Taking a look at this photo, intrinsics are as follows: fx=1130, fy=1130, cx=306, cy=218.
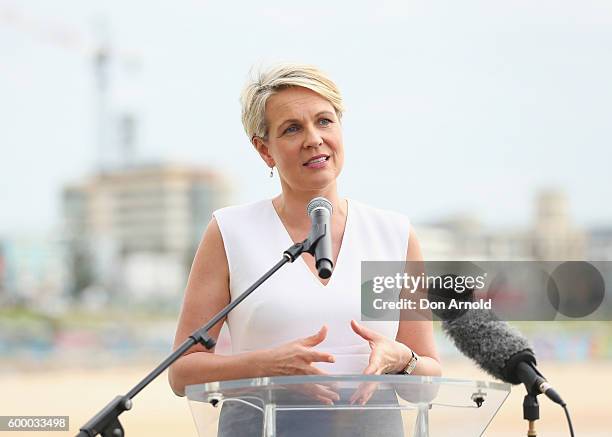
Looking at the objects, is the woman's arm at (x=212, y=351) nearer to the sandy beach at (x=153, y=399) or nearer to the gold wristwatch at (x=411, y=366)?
the gold wristwatch at (x=411, y=366)

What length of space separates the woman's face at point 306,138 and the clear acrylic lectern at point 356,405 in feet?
1.78

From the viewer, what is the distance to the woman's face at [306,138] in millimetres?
2385

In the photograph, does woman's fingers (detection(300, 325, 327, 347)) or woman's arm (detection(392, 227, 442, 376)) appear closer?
woman's fingers (detection(300, 325, 327, 347))

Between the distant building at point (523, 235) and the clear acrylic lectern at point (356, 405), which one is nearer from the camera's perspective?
the clear acrylic lectern at point (356, 405)

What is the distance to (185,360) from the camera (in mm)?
2334

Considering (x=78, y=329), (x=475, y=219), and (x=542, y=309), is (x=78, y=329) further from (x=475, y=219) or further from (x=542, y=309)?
(x=542, y=309)

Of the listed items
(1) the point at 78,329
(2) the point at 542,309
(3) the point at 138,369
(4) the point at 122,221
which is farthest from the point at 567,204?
(2) the point at 542,309

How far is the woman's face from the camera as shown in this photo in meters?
2.38

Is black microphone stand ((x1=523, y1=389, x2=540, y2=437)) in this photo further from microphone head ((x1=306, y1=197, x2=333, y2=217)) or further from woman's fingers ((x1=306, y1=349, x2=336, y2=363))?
microphone head ((x1=306, y1=197, x2=333, y2=217))

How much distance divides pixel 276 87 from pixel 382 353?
0.63 meters

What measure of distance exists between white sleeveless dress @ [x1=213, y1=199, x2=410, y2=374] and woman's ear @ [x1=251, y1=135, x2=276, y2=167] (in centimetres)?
13

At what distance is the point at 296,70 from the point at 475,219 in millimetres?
80740

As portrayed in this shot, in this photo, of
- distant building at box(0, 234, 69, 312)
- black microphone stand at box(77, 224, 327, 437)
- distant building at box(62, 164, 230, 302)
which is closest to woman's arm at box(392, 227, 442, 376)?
black microphone stand at box(77, 224, 327, 437)

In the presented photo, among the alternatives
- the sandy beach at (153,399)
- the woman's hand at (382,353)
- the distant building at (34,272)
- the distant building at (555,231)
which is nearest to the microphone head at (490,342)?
the woman's hand at (382,353)
